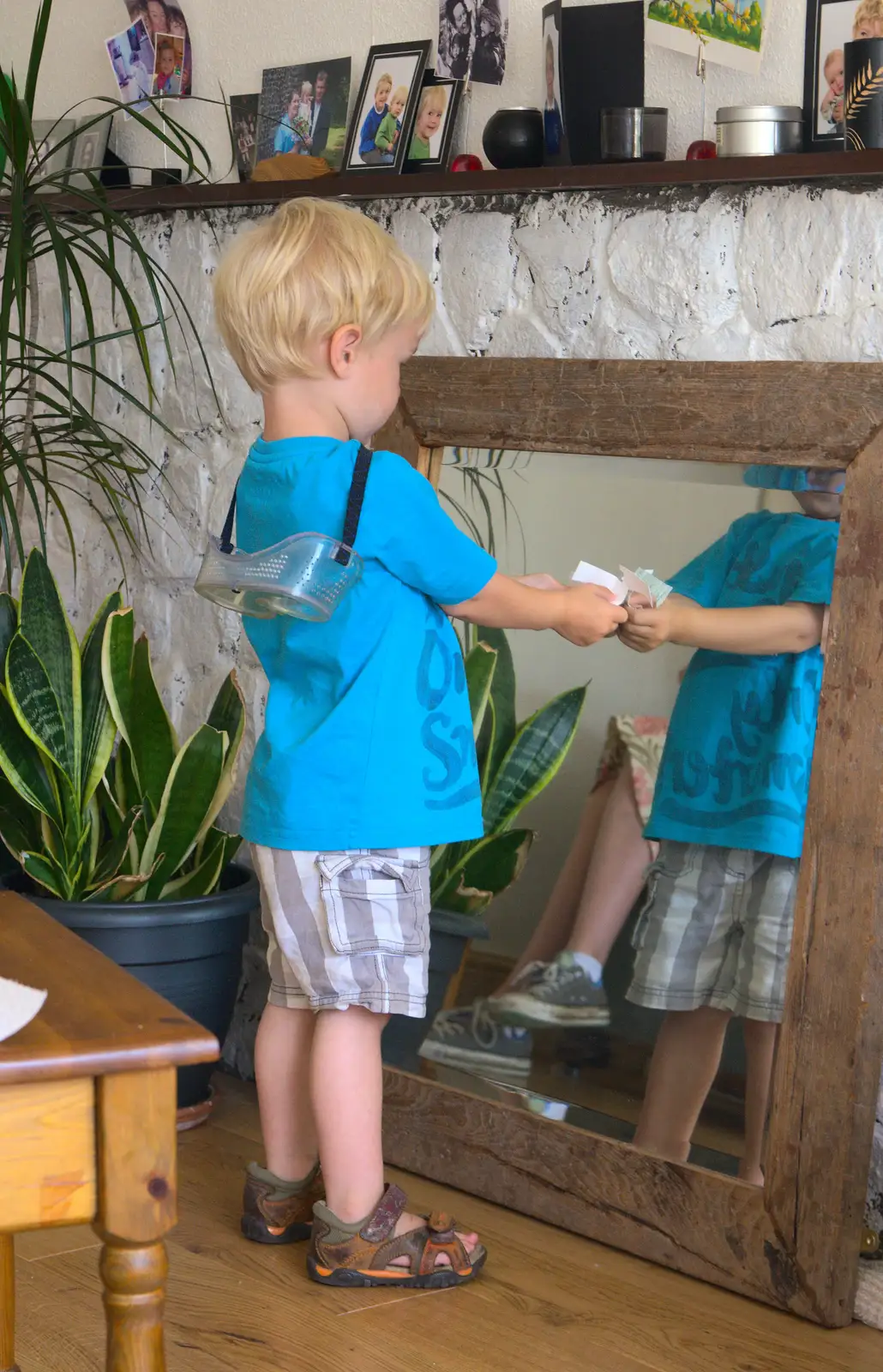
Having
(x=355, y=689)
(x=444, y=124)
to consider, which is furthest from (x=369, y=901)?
(x=444, y=124)

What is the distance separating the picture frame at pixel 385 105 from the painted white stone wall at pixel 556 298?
0.09 metres

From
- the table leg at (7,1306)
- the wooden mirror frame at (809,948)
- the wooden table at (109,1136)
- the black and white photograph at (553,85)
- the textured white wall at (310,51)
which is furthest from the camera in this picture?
the black and white photograph at (553,85)

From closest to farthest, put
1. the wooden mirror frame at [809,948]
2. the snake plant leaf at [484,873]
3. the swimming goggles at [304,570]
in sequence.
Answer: the swimming goggles at [304,570] → the wooden mirror frame at [809,948] → the snake plant leaf at [484,873]

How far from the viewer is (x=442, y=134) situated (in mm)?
2430

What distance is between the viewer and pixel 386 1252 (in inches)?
77.2

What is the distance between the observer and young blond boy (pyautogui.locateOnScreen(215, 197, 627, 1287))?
6.01 ft

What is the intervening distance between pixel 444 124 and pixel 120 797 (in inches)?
49.3

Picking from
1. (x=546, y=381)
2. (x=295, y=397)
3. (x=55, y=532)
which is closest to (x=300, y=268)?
(x=295, y=397)

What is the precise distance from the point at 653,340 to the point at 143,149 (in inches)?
55.0

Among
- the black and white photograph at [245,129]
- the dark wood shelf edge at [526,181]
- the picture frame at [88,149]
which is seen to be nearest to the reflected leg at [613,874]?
the dark wood shelf edge at [526,181]

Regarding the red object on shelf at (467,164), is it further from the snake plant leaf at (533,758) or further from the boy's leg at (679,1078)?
the boy's leg at (679,1078)

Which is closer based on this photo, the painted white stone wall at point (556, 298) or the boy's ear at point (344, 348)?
the boy's ear at point (344, 348)

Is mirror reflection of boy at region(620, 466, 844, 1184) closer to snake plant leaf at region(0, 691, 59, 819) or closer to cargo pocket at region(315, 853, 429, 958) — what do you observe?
cargo pocket at region(315, 853, 429, 958)

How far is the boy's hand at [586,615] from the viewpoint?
1.96 meters
